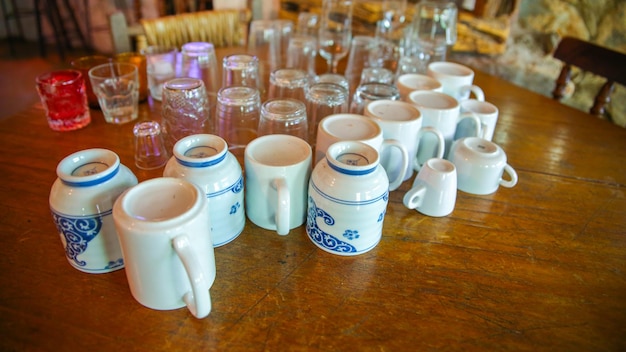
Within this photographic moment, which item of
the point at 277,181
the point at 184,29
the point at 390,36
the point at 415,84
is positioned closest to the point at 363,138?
the point at 277,181

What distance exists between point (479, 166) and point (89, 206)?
2.25 feet

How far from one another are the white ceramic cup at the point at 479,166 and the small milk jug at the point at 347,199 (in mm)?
269

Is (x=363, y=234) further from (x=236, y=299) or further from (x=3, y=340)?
(x=3, y=340)

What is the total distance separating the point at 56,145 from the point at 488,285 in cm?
90

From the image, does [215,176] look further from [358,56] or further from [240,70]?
[358,56]

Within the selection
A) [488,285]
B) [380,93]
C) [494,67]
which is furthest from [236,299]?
[494,67]

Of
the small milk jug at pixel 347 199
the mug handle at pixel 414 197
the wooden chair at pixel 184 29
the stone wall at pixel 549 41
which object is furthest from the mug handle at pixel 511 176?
the stone wall at pixel 549 41

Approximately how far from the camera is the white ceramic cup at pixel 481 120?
37.8 inches

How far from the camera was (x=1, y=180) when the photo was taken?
81cm

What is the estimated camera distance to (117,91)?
103cm

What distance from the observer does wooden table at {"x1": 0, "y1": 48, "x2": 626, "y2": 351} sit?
0.54 m

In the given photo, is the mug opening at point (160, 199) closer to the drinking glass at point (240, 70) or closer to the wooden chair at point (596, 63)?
the drinking glass at point (240, 70)

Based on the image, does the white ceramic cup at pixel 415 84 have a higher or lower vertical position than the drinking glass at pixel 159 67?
higher

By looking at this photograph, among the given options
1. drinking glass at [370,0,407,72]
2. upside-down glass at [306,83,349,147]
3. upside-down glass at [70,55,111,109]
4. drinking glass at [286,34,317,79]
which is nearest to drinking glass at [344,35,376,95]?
drinking glass at [370,0,407,72]
